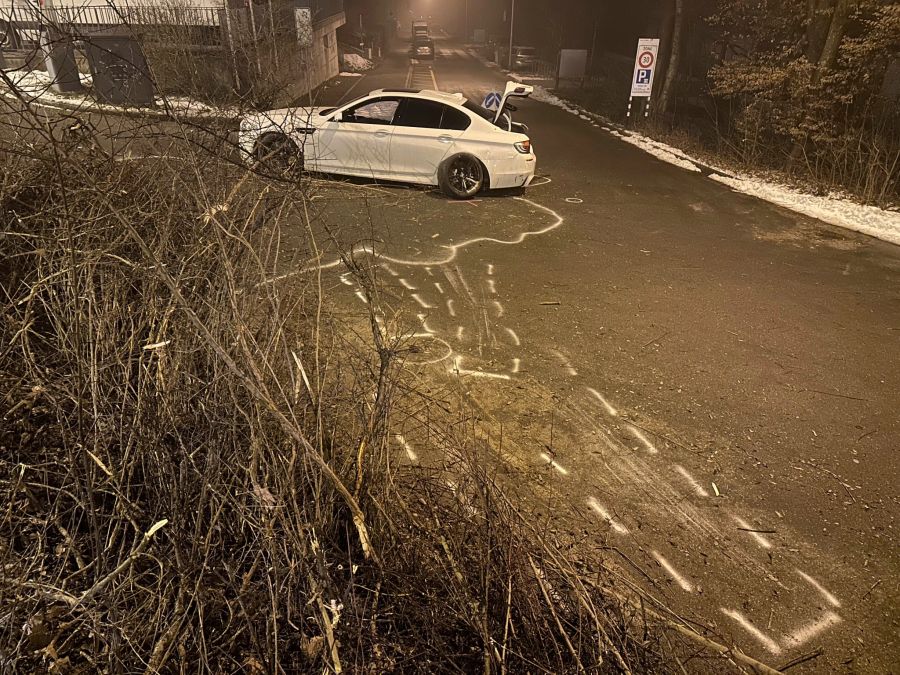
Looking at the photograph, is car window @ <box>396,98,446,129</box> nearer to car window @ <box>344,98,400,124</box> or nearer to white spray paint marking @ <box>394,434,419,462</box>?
car window @ <box>344,98,400,124</box>

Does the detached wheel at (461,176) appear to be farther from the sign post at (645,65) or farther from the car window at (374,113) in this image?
the sign post at (645,65)

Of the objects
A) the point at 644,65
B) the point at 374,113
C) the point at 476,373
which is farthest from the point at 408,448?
the point at 644,65

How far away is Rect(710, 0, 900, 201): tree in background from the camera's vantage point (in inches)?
400

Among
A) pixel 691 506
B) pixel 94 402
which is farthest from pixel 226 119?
pixel 691 506

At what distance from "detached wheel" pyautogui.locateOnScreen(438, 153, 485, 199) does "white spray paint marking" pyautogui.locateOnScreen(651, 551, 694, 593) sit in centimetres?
729

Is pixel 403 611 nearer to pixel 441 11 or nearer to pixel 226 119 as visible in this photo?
pixel 226 119

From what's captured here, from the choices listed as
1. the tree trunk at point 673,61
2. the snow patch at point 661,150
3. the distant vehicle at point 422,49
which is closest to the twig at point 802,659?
the snow patch at point 661,150

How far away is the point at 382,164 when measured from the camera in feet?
30.7

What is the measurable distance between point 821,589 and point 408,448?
2.66 meters

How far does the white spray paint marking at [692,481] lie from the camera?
3662 mm

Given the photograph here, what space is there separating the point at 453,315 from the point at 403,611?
376 centimetres

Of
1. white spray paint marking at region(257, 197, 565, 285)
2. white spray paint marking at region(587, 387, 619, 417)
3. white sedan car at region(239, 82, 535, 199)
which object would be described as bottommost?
white spray paint marking at region(587, 387, 619, 417)

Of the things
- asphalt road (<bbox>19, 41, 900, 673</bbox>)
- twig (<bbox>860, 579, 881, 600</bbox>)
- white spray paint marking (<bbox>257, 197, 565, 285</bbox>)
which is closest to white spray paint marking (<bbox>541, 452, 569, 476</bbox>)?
asphalt road (<bbox>19, 41, 900, 673</bbox>)

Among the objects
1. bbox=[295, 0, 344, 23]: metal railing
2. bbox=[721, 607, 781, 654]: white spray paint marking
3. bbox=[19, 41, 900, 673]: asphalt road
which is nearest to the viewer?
bbox=[721, 607, 781, 654]: white spray paint marking
